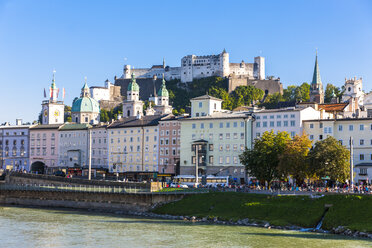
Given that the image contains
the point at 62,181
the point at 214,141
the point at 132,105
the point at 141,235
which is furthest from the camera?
the point at 132,105

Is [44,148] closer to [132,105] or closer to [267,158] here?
[132,105]

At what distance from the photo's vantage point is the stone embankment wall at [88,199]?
8044 centimetres

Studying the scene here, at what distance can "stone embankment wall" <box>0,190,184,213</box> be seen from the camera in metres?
80.4

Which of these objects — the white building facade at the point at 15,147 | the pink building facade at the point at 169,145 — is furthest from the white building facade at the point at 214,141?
the white building facade at the point at 15,147

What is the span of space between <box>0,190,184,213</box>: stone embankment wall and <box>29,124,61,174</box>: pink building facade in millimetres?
44798

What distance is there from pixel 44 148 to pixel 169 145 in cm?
3926

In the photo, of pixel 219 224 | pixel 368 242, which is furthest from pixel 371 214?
pixel 219 224

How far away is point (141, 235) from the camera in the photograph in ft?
191

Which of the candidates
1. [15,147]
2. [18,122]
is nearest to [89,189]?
[15,147]

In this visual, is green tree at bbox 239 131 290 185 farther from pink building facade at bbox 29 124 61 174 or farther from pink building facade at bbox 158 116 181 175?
pink building facade at bbox 29 124 61 174

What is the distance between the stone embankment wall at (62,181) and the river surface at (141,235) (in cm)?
1311

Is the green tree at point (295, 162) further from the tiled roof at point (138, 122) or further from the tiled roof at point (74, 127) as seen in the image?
the tiled roof at point (74, 127)

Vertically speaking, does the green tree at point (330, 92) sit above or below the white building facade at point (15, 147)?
above

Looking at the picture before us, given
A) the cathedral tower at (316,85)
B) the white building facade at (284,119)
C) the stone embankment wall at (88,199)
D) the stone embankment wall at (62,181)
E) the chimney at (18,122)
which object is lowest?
the stone embankment wall at (88,199)
